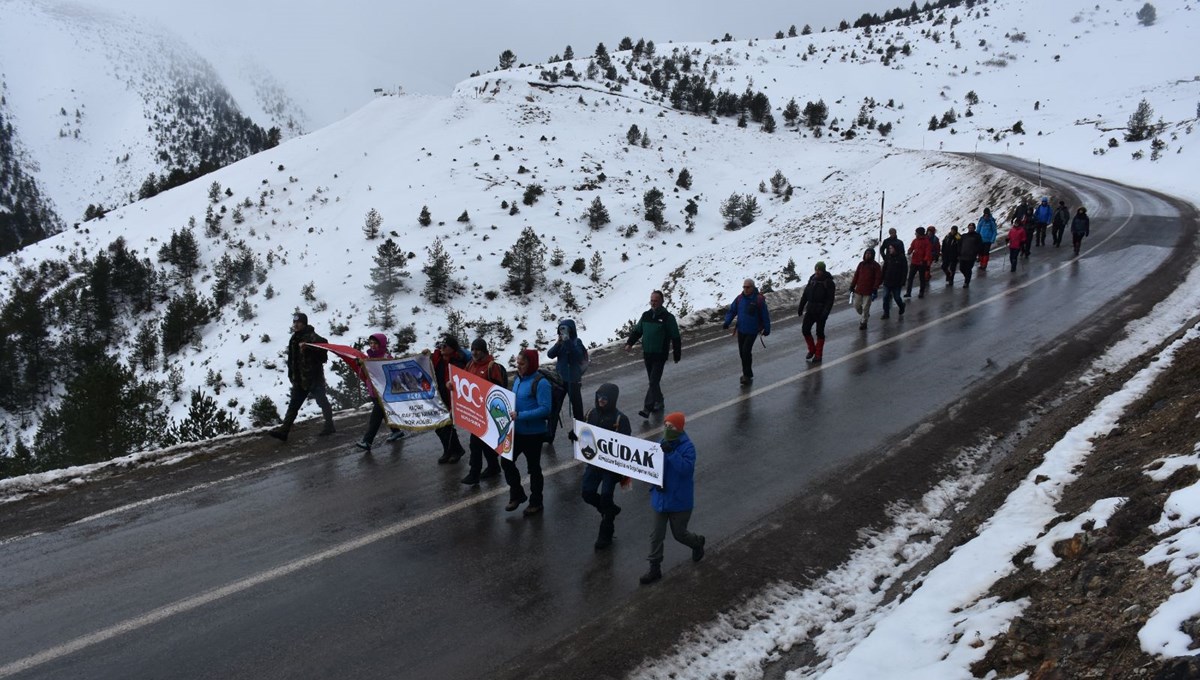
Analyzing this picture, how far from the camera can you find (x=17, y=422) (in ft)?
125

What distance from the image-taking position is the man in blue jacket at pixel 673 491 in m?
5.77

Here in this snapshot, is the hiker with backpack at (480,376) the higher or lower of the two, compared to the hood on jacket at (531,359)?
lower

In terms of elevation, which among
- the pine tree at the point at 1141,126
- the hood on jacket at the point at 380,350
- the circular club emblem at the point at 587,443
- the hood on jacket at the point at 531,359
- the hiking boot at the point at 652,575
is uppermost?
the pine tree at the point at 1141,126

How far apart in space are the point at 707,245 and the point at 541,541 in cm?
3849

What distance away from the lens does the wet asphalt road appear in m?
5.09

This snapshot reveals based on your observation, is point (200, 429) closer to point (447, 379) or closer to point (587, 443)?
point (447, 379)

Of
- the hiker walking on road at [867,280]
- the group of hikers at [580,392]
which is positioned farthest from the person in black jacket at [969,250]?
the hiker walking on road at [867,280]

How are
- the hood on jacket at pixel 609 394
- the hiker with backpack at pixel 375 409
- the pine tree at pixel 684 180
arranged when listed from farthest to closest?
the pine tree at pixel 684 180 < the hiker with backpack at pixel 375 409 < the hood on jacket at pixel 609 394

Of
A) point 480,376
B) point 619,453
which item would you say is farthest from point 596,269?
point 619,453

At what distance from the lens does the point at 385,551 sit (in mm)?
6434

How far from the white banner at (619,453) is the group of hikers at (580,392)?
0.27ft

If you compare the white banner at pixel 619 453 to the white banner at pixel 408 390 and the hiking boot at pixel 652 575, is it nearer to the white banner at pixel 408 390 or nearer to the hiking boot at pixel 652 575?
the hiking boot at pixel 652 575

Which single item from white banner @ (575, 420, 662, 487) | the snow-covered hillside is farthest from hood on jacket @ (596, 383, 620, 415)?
the snow-covered hillside

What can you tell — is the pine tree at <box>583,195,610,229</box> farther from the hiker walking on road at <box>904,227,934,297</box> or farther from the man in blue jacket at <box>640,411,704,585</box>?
the man in blue jacket at <box>640,411,704,585</box>
